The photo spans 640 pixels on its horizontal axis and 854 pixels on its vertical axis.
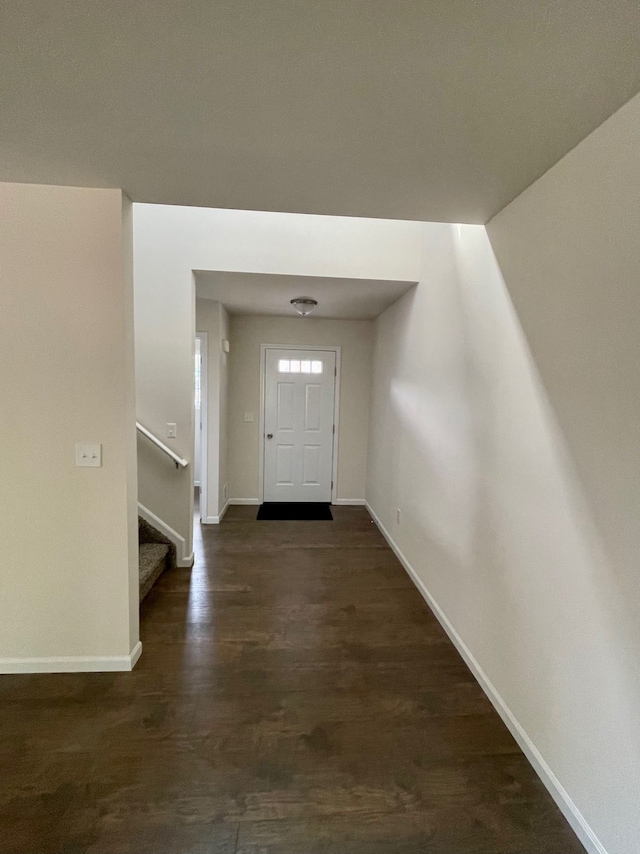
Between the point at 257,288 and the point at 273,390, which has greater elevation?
the point at 257,288

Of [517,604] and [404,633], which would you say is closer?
[517,604]

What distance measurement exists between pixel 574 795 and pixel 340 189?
8.10ft

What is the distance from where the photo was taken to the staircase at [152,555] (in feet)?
8.55

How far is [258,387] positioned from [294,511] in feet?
5.12

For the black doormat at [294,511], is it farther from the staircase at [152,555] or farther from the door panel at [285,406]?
the staircase at [152,555]

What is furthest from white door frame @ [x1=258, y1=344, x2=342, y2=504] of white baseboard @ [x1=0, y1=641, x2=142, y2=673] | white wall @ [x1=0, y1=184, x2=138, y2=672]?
white baseboard @ [x1=0, y1=641, x2=142, y2=673]

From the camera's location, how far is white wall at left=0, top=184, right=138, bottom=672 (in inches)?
68.5

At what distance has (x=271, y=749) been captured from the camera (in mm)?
1557

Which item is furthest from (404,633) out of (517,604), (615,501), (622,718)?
(615,501)

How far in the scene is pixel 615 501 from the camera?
1.17m

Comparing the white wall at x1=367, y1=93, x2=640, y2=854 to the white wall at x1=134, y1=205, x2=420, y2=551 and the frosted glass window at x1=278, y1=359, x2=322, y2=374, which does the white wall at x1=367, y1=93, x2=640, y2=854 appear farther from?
the frosted glass window at x1=278, y1=359, x2=322, y2=374

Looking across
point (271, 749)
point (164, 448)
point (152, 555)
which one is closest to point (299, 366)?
point (164, 448)

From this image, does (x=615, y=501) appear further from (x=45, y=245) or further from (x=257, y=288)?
(x=257, y=288)

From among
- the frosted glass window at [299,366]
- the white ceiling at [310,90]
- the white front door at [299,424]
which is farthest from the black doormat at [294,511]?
the white ceiling at [310,90]
